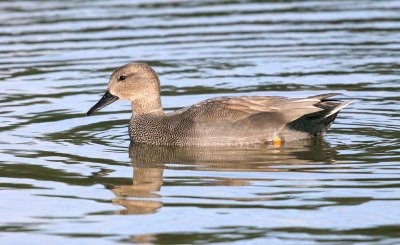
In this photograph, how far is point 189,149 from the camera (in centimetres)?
1349

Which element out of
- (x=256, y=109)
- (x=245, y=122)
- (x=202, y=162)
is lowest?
(x=202, y=162)

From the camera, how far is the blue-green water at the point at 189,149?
9.79 metres

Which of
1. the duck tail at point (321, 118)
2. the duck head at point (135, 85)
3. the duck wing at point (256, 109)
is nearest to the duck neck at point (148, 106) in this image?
the duck head at point (135, 85)

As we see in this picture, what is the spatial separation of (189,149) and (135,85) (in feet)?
4.45

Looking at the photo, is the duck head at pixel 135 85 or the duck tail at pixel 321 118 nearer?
the duck tail at pixel 321 118

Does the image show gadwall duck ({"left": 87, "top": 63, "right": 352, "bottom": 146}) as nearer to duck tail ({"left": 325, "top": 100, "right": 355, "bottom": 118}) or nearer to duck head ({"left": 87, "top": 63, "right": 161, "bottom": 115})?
duck tail ({"left": 325, "top": 100, "right": 355, "bottom": 118})

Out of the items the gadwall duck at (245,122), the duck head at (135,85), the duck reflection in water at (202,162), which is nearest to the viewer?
the duck reflection in water at (202,162)

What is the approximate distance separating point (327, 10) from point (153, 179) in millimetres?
12152

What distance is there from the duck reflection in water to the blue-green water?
28 mm

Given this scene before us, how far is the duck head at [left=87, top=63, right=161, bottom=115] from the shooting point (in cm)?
1434

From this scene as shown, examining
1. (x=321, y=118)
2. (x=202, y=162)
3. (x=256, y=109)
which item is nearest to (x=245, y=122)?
(x=256, y=109)

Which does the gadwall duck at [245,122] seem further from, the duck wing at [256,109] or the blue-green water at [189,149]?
the blue-green water at [189,149]

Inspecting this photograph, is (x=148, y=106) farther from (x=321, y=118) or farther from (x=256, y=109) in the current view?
(x=321, y=118)

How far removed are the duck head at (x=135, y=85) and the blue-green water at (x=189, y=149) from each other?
1.73 feet
